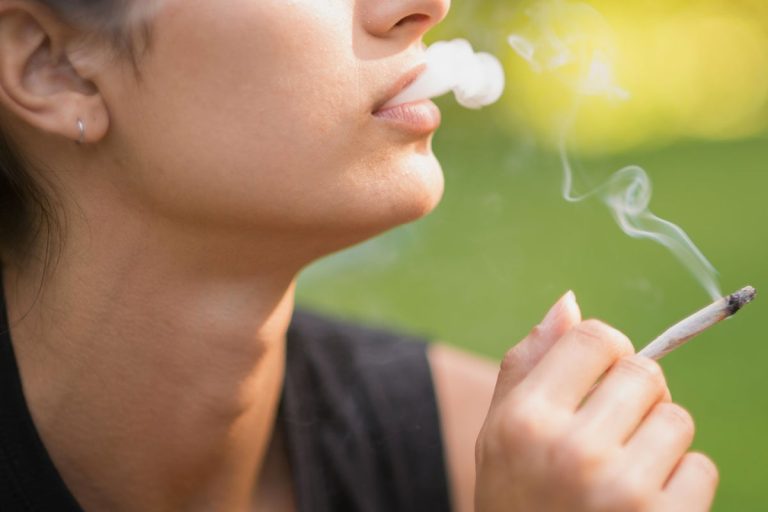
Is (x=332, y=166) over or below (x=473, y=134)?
over

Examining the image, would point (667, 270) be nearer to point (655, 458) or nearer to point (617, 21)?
point (617, 21)

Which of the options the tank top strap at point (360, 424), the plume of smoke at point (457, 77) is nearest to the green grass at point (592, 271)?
the tank top strap at point (360, 424)

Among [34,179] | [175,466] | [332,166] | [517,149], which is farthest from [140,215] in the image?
[517,149]

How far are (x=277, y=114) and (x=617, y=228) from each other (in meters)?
2.90

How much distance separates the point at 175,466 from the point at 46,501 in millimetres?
199

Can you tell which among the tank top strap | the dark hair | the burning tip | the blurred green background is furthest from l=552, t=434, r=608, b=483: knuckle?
the blurred green background

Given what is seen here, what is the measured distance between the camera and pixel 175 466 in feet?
5.37

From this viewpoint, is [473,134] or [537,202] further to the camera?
[473,134]

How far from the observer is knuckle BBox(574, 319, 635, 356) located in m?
1.29

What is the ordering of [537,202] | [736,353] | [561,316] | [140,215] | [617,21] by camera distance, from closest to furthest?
[561,316] < [140,215] < [736,353] < [537,202] < [617,21]

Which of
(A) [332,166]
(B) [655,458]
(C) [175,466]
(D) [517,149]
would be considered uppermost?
(A) [332,166]

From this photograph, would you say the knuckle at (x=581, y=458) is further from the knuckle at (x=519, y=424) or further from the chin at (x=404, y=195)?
the chin at (x=404, y=195)

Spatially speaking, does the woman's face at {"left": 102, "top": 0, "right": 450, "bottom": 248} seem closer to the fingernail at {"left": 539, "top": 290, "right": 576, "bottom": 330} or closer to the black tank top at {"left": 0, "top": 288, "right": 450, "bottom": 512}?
the fingernail at {"left": 539, "top": 290, "right": 576, "bottom": 330}

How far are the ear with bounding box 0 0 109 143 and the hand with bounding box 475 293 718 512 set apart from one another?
66 cm
